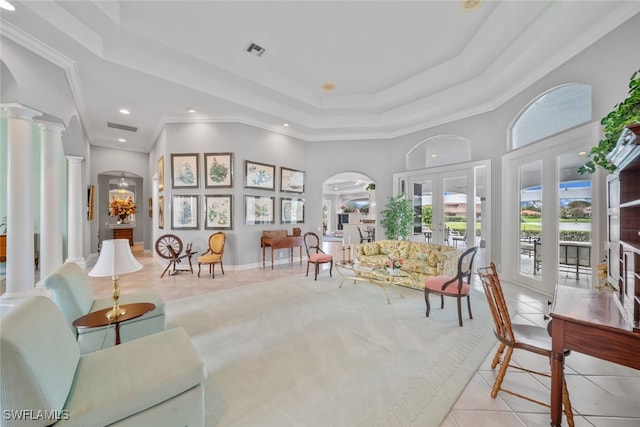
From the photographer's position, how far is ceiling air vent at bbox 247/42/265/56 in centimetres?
415

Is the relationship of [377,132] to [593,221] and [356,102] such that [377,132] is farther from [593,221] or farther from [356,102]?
[593,221]

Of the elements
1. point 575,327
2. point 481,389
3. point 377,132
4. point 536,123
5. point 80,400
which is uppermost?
point 377,132

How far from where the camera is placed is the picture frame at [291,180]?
6875 mm

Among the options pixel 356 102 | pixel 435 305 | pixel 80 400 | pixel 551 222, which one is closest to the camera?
pixel 80 400

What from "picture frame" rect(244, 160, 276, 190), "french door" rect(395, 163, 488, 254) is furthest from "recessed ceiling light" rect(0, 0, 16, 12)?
"french door" rect(395, 163, 488, 254)

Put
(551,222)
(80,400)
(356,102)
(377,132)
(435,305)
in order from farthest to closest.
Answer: (377,132) < (356,102) < (551,222) < (435,305) < (80,400)

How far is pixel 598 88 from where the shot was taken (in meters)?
3.18

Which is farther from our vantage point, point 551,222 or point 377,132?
point 377,132

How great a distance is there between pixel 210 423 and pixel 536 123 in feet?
19.6

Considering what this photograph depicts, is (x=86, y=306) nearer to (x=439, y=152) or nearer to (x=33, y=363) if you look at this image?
(x=33, y=363)

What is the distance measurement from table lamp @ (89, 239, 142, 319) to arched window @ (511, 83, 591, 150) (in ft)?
18.4

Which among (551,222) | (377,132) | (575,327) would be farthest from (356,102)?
(575,327)

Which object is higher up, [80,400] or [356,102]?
[356,102]

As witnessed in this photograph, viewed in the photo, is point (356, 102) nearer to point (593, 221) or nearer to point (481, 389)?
point (593, 221)
